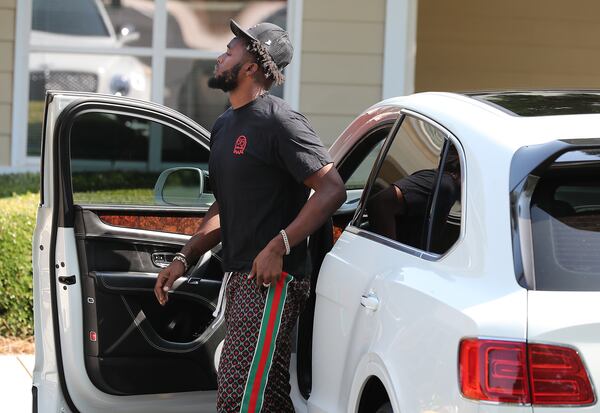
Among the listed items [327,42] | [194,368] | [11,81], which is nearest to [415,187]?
[194,368]

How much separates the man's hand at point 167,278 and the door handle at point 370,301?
101 centimetres

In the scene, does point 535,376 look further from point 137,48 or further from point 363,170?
point 137,48

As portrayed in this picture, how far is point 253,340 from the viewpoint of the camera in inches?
150

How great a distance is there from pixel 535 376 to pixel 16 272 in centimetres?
509

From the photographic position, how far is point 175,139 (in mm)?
9227

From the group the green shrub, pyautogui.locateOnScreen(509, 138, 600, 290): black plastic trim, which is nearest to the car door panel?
pyautogui.locateOnScreen(509, 138, 600, 290): black plastic trim

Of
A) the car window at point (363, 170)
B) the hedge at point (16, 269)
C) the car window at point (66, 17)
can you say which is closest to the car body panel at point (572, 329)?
the car window at point (363, 170)

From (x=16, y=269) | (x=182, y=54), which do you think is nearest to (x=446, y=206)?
(x=16, y=269)

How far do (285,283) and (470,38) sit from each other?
1034 cm

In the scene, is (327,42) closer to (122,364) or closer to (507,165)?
(122,364)

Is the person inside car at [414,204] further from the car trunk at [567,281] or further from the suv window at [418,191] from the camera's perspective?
the car trunk at [567,281]

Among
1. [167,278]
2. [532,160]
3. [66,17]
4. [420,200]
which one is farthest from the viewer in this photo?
[66,17]

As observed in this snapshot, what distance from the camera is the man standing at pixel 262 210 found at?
374 centimetres

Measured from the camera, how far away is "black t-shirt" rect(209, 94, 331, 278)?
3.80 meters
